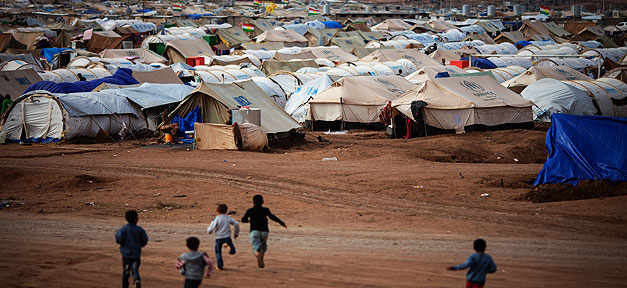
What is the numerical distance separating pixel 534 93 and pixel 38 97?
2157 cm

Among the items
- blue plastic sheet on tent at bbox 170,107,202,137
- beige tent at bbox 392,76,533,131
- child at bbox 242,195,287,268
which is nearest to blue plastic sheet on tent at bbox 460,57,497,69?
beige tent at bbox 392,76,533,131

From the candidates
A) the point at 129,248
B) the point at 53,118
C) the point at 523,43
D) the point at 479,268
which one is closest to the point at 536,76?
the point at 53,118

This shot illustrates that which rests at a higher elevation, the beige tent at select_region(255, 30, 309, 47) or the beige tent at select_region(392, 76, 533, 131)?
the beige tent at select_region(255, 30, 309, 47)

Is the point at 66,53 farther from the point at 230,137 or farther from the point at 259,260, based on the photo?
the point at 259,260

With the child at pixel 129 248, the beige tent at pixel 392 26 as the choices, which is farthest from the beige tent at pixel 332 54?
the child at pixel 129 248

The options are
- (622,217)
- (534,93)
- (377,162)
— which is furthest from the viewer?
(534,93)

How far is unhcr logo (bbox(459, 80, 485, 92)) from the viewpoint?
30.5m

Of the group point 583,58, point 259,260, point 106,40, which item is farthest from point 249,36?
point 259,260

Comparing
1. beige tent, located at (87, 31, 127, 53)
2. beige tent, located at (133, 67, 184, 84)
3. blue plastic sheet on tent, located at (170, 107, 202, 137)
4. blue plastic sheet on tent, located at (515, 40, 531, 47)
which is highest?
beige tent, located at (87, 31, 127, 53)

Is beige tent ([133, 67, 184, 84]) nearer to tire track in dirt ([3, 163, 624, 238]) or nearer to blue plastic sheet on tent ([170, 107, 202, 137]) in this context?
blue plastic sheet on tent ([170, 107, 202, 137])

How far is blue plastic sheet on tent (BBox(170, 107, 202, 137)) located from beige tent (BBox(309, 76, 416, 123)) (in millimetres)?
6851

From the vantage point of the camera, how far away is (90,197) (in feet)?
56.8

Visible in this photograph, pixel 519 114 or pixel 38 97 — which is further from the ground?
pixel 38 97

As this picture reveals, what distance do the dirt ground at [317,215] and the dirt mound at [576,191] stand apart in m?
0.49
